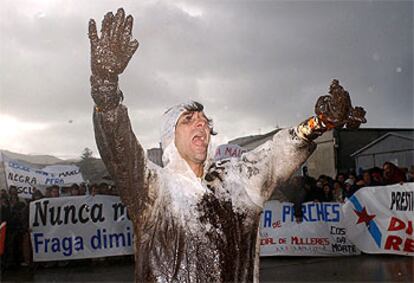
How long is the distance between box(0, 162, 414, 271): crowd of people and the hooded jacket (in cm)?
531

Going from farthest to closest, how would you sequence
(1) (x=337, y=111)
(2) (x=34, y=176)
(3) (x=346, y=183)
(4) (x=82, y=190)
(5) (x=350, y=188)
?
(3) (x=346, y=183) < (5) (x=350, y=188) < (2) (x=34, y=176) < (4) (x=82, y=190) < (1) (x=337, y=111)

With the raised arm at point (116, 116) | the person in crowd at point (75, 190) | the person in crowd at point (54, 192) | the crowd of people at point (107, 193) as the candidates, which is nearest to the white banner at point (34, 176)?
the crowd of people at point (107, 193)

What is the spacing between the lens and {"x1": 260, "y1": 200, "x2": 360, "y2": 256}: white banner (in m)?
7.72

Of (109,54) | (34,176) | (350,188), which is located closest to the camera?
(109,54)

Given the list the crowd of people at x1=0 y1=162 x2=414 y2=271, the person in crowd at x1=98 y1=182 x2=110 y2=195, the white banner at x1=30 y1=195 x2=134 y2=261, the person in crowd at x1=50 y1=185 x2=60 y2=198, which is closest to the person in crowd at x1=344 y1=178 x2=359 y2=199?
the crowd of people at x1=0 y1=162 x2=414 y2=271

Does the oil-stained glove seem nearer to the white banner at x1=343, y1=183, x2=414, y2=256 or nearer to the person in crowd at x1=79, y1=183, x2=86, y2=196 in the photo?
the person in crowd at x1=79, y1=183, x2=86, y2=196

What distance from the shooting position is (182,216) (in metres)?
1.78

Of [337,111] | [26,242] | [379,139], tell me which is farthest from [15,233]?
[337,111]

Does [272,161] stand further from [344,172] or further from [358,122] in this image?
[344,172]

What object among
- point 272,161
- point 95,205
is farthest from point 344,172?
point 272,161

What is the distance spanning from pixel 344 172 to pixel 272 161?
22.4ft

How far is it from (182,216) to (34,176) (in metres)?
6.26

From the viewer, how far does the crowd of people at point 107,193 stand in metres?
7.09

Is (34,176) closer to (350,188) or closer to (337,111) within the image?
(350,188)
